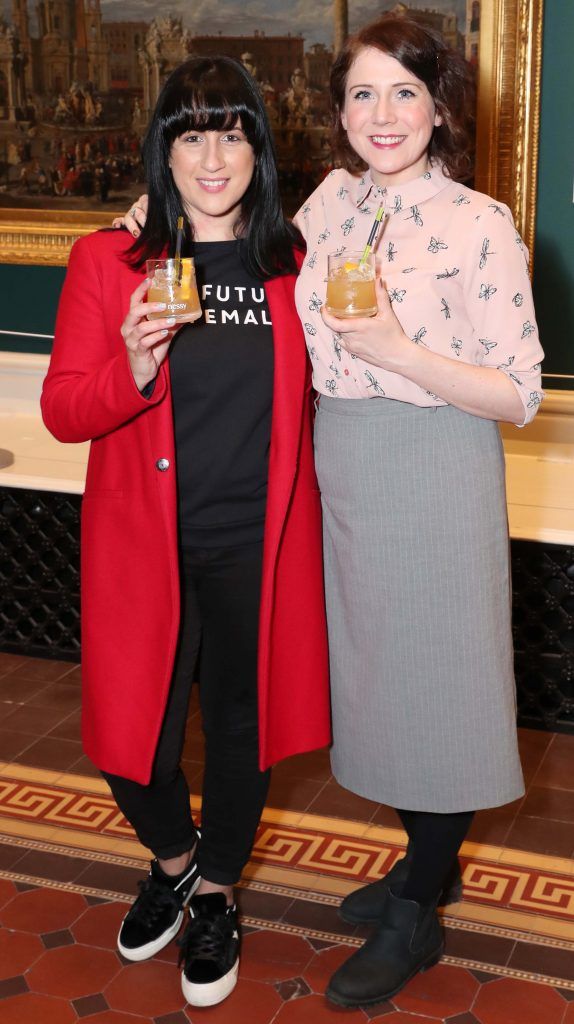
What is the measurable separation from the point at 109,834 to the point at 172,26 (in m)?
2.91

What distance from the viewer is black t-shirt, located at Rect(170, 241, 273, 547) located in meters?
2.24

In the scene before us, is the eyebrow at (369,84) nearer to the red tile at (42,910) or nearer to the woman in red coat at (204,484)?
the woman in red coat at (204,484)

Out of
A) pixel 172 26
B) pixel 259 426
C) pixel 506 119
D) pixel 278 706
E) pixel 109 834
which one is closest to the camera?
pixel 259 426

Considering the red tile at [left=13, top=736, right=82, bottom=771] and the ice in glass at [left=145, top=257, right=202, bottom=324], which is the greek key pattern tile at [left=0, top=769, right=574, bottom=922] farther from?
the ice in glass at [left=145, top=257, right=202, bottom=324]

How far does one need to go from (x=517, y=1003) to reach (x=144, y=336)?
5.12 ft

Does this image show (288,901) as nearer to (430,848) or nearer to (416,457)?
(430,848)

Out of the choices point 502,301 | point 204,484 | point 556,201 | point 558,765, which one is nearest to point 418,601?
point 204,484

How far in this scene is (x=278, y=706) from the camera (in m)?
2.44

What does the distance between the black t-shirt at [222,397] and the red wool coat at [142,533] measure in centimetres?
3

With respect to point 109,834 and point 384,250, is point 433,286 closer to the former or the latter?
point 384,250

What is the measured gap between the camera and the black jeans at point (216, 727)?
2.37 meters

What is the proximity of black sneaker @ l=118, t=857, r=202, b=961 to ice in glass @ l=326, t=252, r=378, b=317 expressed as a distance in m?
A: 1.34

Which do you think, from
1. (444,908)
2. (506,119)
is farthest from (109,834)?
(506,119)

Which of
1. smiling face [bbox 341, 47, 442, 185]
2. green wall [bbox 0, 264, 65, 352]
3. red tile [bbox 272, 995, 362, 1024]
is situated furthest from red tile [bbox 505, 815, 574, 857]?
green wall [bbox 0, 264, 65, 352]
